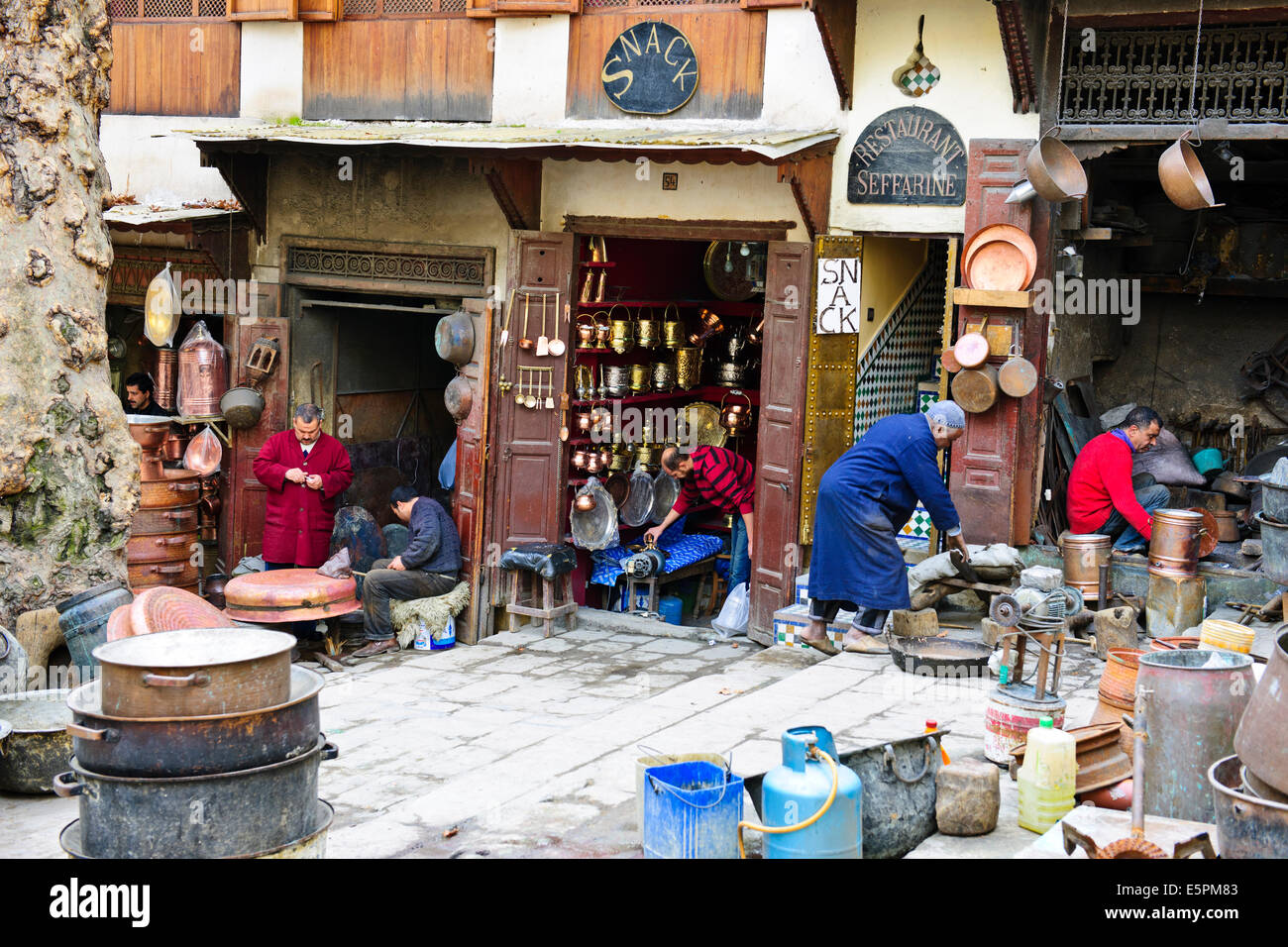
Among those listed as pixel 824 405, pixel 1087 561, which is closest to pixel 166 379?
pixel 824 405

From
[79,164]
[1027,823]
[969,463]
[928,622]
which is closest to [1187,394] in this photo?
[969,463]

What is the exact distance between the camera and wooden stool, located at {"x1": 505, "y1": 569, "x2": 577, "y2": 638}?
11.4 m

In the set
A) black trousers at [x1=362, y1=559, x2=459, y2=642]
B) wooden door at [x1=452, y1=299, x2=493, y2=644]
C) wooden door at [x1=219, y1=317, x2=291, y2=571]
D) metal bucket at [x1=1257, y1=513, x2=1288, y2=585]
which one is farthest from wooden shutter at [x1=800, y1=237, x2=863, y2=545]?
wooden door at [x1=219, y1=317, x2=291, y2=571]

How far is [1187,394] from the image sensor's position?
512 inches

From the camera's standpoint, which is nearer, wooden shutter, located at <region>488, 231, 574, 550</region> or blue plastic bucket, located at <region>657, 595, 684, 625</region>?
wooden shutter, located at <region>488, 231, 574, 550</region>

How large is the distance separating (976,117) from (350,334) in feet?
20.1

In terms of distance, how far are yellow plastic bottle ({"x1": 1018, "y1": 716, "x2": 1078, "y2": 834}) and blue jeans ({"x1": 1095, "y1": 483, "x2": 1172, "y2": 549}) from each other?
170 inches

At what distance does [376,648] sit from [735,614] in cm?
282

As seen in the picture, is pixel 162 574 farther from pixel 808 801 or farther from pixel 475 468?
pixel 808 801

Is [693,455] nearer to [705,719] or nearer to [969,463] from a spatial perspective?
[969,463]

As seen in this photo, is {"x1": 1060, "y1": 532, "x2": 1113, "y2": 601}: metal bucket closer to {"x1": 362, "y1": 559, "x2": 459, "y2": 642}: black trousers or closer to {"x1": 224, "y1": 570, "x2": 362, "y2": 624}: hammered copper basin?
{"x1": 362, "y1": 559, "x2": 459, "y2": 642}: black trousers

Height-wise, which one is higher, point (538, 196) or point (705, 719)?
point (538, 196)

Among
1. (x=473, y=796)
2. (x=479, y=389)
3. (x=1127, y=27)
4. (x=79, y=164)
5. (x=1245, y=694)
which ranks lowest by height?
(x=473, y=796)

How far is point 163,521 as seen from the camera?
38.0ft
